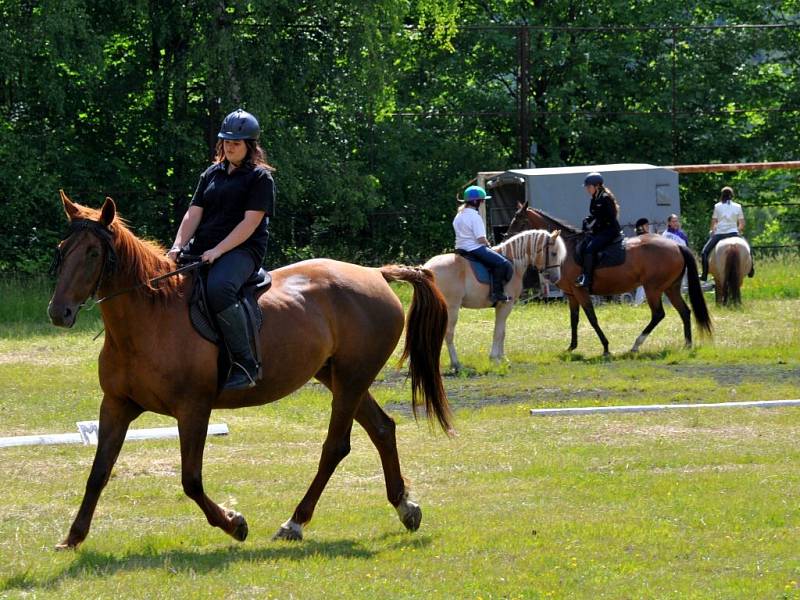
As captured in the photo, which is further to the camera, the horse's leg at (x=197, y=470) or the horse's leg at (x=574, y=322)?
the horse's leg at (x=574, y=322)

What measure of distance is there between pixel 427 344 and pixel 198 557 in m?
2.40

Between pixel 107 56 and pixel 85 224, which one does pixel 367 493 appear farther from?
pixel 107 56

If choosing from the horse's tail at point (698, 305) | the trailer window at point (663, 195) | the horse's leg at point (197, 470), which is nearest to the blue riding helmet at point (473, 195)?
the horse's tail at point (698, 305)

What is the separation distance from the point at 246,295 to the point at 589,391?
7.69 m

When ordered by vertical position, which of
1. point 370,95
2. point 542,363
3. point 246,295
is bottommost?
point 542,363

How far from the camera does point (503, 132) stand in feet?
115

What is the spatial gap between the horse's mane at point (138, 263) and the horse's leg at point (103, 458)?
67 centimetres

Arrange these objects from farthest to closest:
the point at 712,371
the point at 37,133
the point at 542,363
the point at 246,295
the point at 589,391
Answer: the point at 37,133
the point at 542,363
the point at 712,371
the point at 589,391
the point at 246,295

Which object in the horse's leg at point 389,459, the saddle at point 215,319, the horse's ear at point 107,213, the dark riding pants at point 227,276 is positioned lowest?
the horse's leg at point 389,459

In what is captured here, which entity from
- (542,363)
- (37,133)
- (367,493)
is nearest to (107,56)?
(37,133)

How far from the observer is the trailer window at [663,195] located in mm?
27641

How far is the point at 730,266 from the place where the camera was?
24.4 metres

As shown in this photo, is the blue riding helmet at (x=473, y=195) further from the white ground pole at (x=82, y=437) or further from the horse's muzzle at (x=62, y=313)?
the horse's muzzle at (x=62, y=313)

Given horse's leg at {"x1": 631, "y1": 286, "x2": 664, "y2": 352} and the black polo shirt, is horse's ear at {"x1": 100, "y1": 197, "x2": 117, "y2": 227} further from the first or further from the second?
horse's leg at {"x1": 631, "y1": 286, "x2": 664, "y2": 352}
